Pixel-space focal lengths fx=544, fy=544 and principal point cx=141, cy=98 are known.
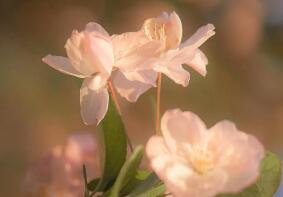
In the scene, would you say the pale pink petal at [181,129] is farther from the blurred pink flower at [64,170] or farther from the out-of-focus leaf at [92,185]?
the blurred pink flower at [64,170]

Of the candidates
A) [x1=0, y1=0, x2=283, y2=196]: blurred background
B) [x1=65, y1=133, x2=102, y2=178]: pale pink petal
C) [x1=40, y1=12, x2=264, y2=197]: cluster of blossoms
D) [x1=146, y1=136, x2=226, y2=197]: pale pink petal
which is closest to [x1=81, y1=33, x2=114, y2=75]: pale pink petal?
[x1=40, y1=12, x2=264, y2=197]: cluster of blossoms

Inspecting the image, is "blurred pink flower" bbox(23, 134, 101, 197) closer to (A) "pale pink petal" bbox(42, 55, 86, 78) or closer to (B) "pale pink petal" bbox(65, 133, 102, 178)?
(B) "pale pink petal" bbox(65, 133, 102, 178)

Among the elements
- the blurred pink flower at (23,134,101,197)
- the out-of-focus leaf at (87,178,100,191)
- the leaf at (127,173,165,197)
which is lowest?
the blurred pink flower at (23,134,101,197)

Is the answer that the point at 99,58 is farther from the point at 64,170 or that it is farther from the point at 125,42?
the point at 64,170

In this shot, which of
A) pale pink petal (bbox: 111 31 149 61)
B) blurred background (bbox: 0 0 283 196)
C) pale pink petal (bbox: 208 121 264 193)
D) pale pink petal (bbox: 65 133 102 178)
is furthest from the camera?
blurred background (bbox: 0 0 283 196)

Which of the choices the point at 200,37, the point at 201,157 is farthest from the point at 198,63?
the point at 201,157

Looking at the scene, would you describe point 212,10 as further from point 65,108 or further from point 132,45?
point 132,45

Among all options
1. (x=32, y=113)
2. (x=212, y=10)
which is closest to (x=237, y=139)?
(x=32, y=113)
